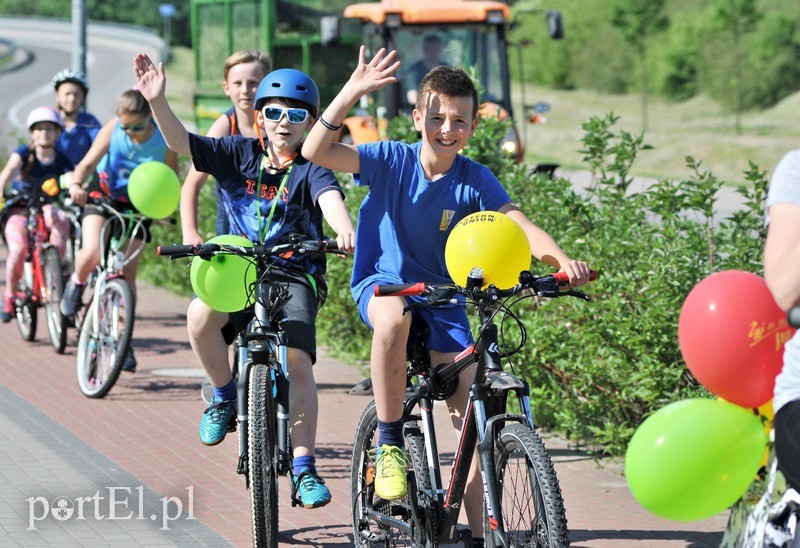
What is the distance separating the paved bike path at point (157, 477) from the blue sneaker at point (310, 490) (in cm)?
49

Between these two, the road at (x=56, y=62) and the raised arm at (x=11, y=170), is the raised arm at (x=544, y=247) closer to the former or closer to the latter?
the raised arm at (x=11, y=170)

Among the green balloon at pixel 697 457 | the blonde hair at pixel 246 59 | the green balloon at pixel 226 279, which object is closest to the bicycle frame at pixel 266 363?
the green balloon at pixel 226 279

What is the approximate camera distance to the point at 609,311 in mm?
7117

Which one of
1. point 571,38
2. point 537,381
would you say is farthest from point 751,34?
point 537,381

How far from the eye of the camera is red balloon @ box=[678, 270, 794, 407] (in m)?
3.31

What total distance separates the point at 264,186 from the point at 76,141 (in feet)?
18.4

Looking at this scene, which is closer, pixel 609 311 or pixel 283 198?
pixel 283 198

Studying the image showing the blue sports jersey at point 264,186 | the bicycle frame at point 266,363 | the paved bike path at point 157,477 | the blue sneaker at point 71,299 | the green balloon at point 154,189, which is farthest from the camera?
the blue sneaker at point 71,299

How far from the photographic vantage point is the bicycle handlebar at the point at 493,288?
432 centimetres

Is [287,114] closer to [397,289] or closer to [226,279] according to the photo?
[226,279]

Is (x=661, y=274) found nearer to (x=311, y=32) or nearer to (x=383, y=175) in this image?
(x=383, y=175)

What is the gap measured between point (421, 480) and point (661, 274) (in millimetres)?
2437

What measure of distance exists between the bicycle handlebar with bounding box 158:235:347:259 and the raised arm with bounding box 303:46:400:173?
0.48m

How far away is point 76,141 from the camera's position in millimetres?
10961
